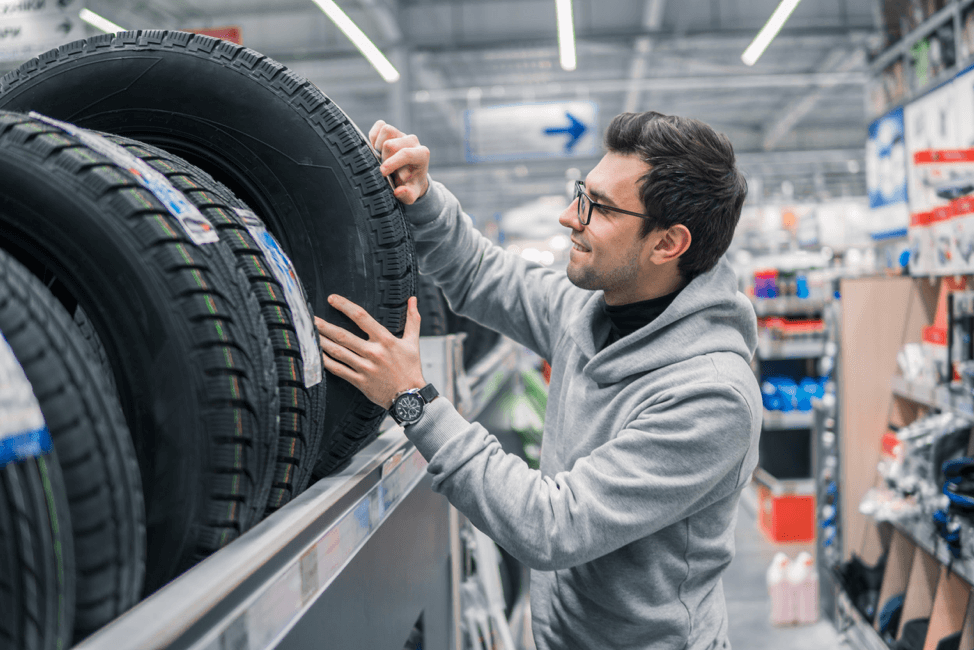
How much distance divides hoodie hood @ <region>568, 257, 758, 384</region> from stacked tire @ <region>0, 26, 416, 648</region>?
0.44 meters

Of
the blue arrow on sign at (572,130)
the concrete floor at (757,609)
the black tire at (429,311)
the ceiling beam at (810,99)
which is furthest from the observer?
the ceiling beam at (810,99)

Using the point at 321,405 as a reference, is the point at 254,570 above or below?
below

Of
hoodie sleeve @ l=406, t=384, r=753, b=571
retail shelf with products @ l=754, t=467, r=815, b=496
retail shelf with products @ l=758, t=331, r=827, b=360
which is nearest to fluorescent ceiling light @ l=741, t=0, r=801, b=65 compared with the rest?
retail shelf with products @ l=758, t=331, r=827, b=360

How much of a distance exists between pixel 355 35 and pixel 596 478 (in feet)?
20.6

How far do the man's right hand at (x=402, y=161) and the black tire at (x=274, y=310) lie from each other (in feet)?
1.02

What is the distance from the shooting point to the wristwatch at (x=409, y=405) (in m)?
1.11

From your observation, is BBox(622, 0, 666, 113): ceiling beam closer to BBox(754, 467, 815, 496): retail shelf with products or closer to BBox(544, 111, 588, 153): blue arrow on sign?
BBox(544, 111, 588, 153): blue arrow on sign

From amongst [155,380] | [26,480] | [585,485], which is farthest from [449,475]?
[26,480]

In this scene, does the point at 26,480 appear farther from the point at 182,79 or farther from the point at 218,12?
the point at 218,12

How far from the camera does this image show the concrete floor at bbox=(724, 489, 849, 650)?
3.52 meters

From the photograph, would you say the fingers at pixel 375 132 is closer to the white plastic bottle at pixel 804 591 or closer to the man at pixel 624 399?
the man at pixel 624 399

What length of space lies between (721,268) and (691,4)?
10655 mm

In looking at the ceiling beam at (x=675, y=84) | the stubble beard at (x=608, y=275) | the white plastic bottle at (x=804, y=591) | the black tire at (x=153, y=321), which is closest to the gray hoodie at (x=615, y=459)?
the stubble beard at (x=608, y=275)

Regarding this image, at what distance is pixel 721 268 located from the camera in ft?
4.66
